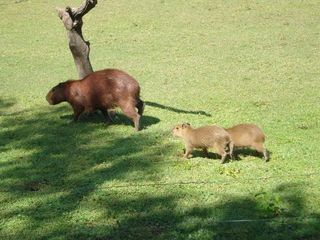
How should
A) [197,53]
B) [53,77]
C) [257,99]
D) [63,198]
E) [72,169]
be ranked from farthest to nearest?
[197,53]
[53,77]
[257,99]
[72,169]
[63,198]

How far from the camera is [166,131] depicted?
31.9 feet

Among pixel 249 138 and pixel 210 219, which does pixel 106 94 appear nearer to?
pixel 249 138

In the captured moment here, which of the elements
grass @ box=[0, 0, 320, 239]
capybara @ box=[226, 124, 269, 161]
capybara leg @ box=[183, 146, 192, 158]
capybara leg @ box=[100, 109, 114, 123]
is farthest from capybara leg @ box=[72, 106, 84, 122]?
capybara @ box=[226, 124, 269, 161]

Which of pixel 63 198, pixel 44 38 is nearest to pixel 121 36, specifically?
pixel 44 38

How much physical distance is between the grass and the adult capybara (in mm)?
341

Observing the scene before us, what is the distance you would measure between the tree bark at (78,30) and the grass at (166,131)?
0.94 metres

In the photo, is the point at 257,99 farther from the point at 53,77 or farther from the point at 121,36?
the point at 121,36

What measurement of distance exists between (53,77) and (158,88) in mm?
2590

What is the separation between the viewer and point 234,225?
241 inches

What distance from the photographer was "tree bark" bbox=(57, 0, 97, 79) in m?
10.4

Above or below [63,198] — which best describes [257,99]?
below

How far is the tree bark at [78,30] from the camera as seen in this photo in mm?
10422

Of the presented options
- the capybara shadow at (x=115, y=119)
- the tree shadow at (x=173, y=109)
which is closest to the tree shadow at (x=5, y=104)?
the capybara shadow at (x=115, y=119)

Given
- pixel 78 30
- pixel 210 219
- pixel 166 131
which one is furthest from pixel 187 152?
pixel 78 30
